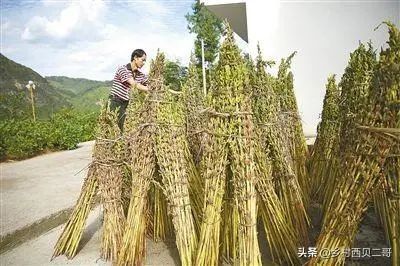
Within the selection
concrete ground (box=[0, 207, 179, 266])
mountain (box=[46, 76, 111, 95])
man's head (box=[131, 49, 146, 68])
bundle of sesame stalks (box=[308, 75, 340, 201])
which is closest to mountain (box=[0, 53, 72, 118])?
mountain (box=[46, 76, 111, 95])

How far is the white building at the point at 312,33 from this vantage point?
6.66 metres

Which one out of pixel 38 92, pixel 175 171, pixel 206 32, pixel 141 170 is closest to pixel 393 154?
pixel 175 171

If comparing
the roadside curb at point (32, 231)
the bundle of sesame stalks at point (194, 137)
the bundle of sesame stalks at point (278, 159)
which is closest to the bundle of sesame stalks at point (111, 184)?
the bundle of sesame stalks at point (194, 137)

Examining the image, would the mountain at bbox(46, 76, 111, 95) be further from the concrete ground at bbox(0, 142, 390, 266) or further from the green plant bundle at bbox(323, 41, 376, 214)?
the green plant bundle at bbox(323, 41, 376, 214)

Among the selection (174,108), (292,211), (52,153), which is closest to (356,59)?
(292,211)

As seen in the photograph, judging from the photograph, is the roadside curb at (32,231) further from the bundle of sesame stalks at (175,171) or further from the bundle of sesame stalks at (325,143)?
the bundle of sesame stalks at (325,143)

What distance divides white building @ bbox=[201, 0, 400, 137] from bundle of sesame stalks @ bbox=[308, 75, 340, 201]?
304 cm

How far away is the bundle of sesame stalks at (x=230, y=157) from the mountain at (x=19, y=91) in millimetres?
10177

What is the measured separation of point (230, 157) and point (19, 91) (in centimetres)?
1174

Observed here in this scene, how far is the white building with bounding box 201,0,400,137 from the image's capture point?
6.66m

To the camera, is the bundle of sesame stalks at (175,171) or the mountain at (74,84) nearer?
the bundle of sesame stalks at (175,171)

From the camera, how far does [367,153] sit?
191cm

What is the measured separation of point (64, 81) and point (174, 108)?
24.1 meters

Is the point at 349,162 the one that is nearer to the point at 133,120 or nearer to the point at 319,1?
the point at 133,120
